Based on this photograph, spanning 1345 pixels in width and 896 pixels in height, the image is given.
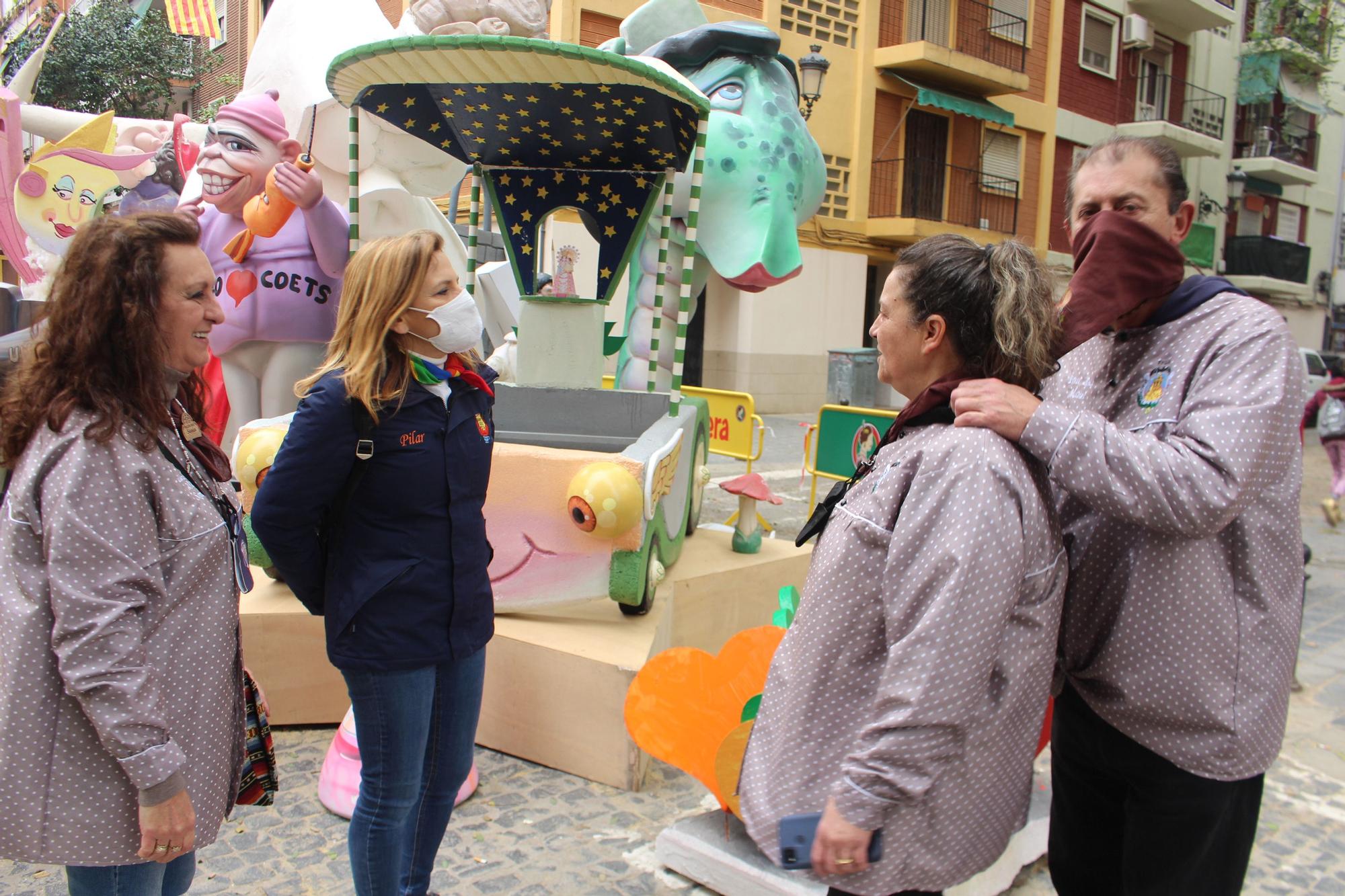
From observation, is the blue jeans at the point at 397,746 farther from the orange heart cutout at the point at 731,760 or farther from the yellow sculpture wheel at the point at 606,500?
the yellow sculpture wheel at the point at 606,500

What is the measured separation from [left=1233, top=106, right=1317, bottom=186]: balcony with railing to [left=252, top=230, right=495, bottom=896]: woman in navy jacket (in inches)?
996

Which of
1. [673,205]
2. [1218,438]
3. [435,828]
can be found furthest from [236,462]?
[1218,438]

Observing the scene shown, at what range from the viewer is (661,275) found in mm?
5156

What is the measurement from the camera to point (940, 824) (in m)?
1.44

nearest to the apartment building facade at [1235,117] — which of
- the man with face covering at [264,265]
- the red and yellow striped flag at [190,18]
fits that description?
the red and yellow striped flag at [190,18]

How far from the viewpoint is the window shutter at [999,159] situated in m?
18.2

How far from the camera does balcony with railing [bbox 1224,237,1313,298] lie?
22.9 m

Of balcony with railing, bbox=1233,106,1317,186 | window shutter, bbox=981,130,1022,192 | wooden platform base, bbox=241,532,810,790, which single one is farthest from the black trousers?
balcony with railing, bbox=1233,106,1317,186

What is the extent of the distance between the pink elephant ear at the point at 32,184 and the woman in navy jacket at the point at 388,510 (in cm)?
756

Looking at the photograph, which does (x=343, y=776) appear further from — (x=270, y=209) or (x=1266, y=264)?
(x=1266, y=264)

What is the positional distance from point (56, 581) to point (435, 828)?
3.72 ft

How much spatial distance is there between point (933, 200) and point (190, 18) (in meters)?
12.6

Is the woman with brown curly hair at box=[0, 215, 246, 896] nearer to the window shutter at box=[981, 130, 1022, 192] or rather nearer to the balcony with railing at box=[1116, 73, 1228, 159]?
the window shutter at box=[981, 130, 1022, 192]

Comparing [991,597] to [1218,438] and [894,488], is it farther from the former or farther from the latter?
[1218,438]
